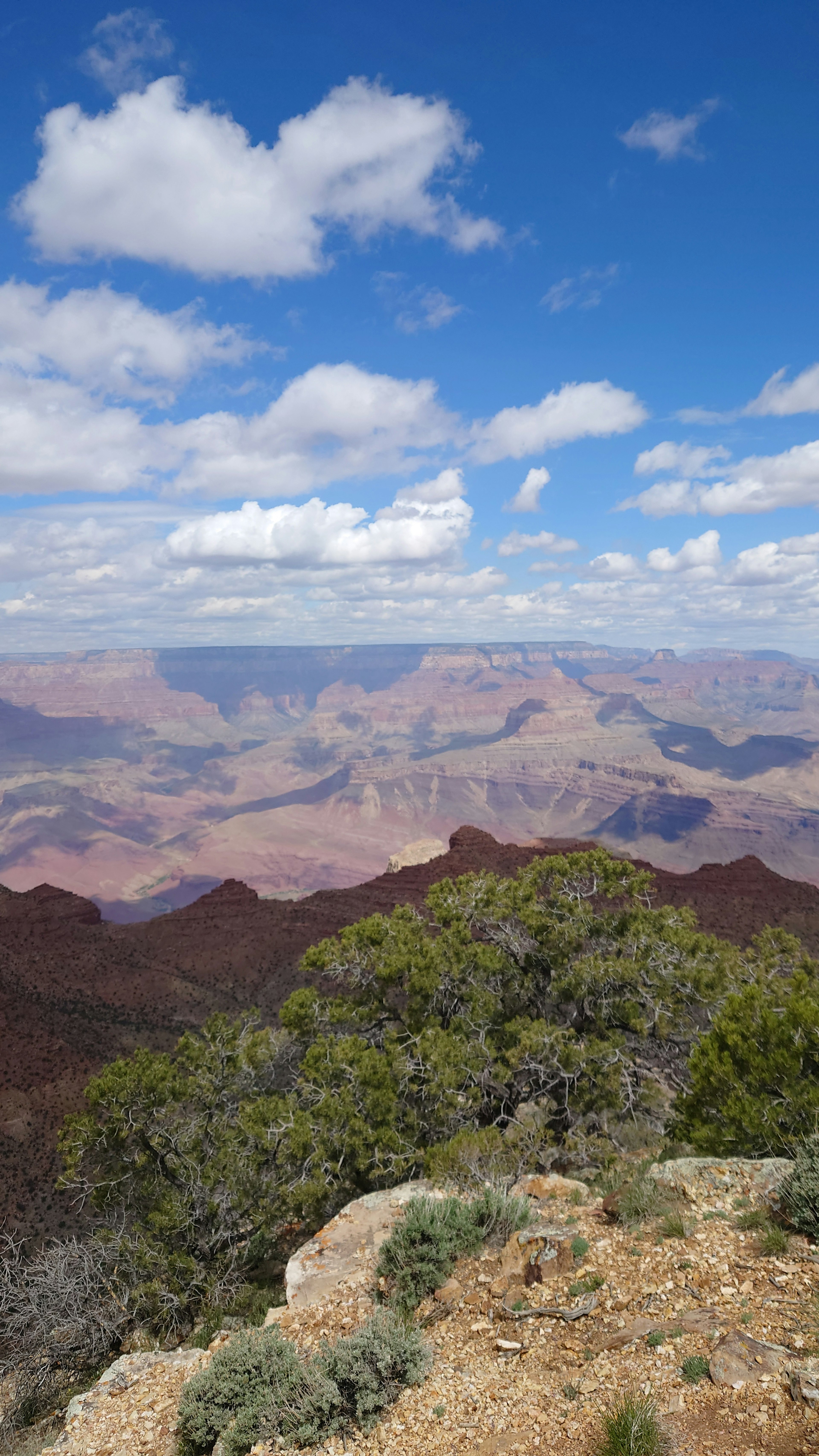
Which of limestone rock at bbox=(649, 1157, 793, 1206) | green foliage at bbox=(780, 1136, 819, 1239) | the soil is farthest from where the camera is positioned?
limestone rock at bbox=(649, 1157, 793, 1206)

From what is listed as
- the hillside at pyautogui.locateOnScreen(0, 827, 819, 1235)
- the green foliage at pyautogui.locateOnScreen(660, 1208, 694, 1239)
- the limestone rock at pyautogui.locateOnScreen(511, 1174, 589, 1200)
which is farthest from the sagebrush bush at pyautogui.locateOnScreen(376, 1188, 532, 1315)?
the hillside at pyautogui.locateOnScreen(0, 827, 819, 1235)

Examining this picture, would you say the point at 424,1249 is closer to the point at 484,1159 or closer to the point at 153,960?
the point at 484,1159

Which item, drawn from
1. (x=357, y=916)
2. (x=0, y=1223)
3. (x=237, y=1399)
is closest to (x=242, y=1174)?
(x=237, y=1399)

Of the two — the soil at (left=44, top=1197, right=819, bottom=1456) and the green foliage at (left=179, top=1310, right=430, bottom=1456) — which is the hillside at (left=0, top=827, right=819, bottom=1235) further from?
the soil at (left=44, top=1197, right=819, bottom=1456)

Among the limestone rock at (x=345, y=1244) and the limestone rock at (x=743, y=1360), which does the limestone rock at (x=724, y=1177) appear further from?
the limestone rock at (x=345, y=1244)

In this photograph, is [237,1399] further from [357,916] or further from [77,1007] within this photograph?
[357,916]

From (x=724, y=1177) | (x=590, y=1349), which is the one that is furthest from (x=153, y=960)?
(x=590, y=1349)
